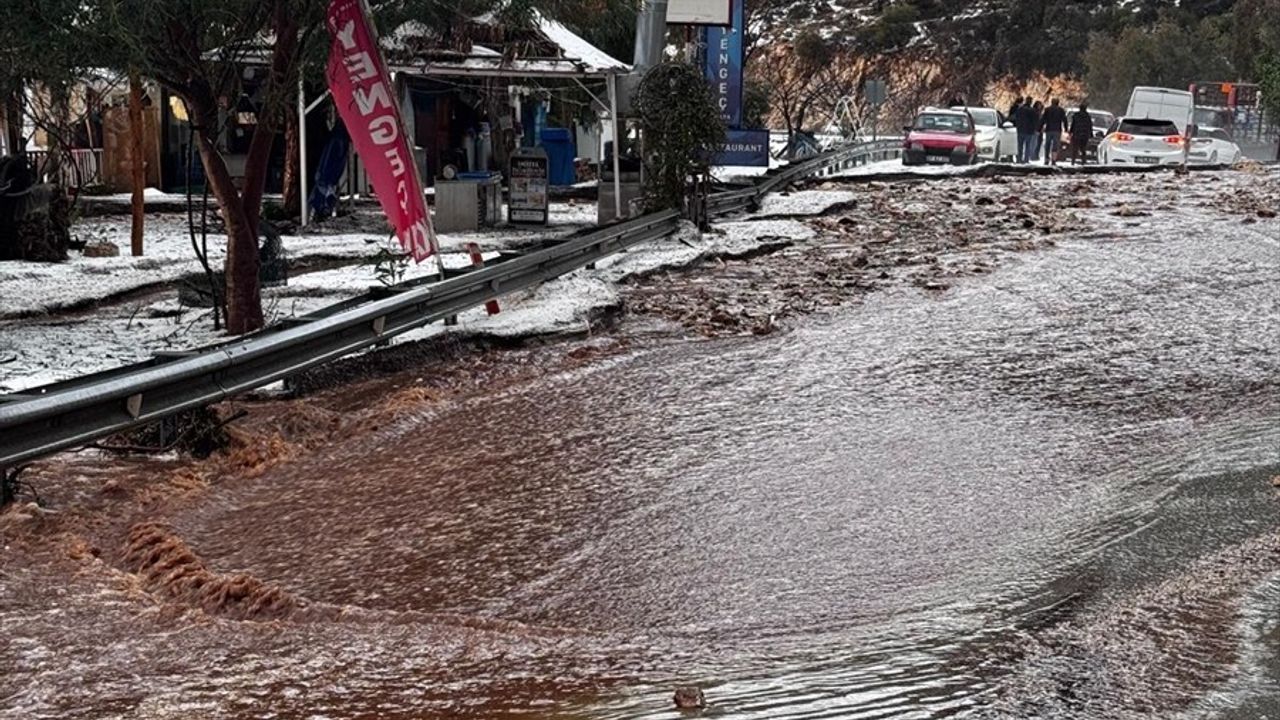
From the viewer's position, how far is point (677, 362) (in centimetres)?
1195

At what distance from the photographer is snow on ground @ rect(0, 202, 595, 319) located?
15.6 metres

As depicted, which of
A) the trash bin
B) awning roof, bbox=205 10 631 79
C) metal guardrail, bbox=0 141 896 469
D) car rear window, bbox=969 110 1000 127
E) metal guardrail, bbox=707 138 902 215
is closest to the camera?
metal guardrail, bbox=0 141 896 469

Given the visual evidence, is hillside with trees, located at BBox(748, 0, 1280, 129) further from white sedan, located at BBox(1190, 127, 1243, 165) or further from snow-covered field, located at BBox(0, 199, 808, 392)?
snow-covered field, located at BBox(0, 199, 808, 392)

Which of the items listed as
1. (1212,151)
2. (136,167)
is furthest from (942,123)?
(136,167)

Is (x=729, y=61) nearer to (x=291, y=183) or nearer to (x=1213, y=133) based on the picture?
(x=291, y=183)

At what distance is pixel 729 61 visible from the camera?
32.9 meters

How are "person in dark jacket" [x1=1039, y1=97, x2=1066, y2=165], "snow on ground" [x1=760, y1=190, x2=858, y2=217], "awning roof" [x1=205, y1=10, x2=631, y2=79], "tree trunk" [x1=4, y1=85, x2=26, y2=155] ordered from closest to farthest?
"tree trunk" [x1=4, y1=85, x2=26, y2=155], "awning roof" [x1=205, y1=10, x2=631, y2=79], "snow on ground" [x1=760, y1=190, x2=858, y2=217], "person in dark jacket" [x1=1039, y1=97, x2=1066, y2=165]

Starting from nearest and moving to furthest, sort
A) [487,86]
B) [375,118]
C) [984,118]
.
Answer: [375,118] → [487,86] → [984,118]

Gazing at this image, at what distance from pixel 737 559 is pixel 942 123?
113 ft

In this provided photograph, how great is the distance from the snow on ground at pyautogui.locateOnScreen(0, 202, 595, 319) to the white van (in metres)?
23.1

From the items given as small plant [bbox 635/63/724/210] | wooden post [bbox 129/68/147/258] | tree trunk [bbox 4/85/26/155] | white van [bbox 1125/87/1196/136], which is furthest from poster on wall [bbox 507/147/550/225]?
white van [bbox 1125/87/1196/136]

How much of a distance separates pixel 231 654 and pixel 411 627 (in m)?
0.68

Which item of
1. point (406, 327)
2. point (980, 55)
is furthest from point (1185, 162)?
point (980, 55)

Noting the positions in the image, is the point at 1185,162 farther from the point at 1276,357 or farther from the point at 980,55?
the point at 980,55
